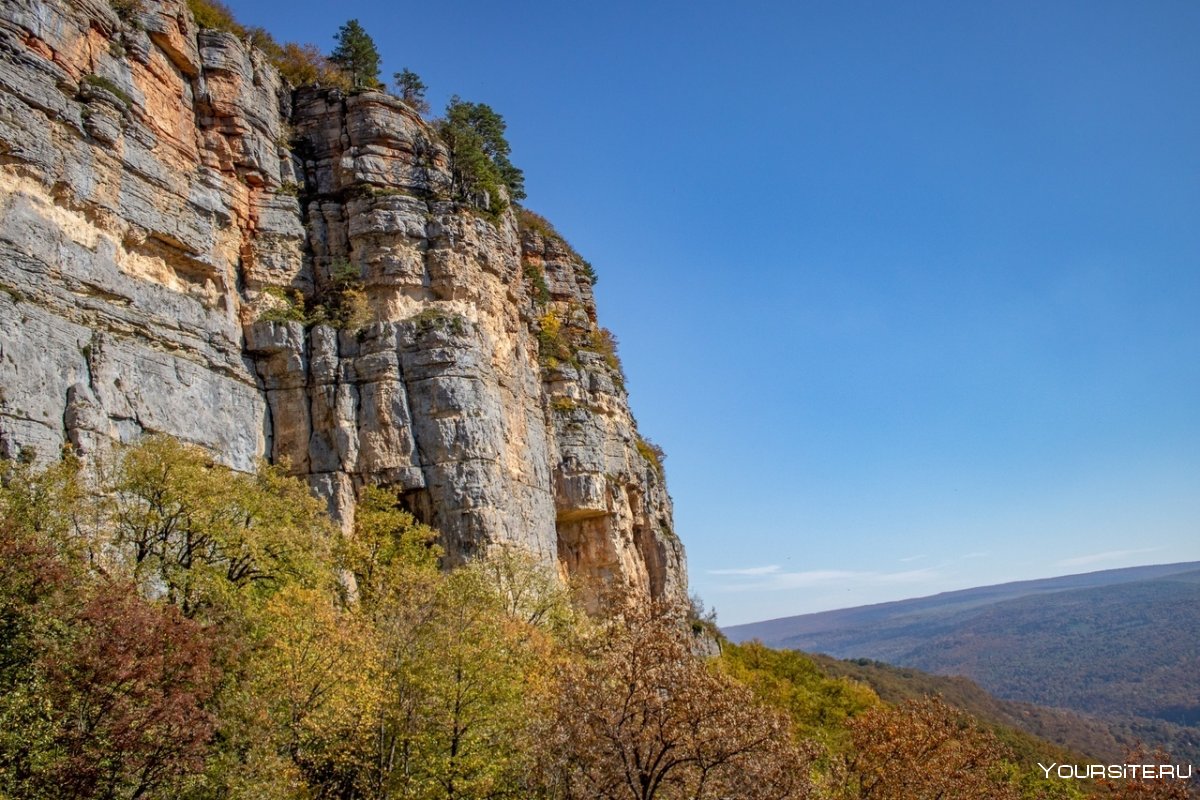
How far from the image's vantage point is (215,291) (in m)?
37.9

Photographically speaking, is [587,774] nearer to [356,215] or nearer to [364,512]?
[364,512]

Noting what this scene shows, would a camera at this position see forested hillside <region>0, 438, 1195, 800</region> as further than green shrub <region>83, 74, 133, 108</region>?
No

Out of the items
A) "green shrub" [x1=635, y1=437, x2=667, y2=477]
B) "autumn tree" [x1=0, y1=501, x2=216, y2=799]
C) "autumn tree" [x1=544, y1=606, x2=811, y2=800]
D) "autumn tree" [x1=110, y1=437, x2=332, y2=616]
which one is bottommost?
"autumn tree" [x1=544, y1=606, x2=811, y2=800]

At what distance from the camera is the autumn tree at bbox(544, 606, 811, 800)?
691 inches

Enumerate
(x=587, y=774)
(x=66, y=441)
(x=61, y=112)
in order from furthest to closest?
(x=61, y=112), (x=66, y=441), (x=587, y=774)

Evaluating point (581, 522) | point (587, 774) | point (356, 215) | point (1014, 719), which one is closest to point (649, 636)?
point (587, 774)

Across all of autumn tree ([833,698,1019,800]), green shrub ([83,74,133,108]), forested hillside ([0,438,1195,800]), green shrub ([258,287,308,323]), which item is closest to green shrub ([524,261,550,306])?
green shrub ([258,287,308,323])

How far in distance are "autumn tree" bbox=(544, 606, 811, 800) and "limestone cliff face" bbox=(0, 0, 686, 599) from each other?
1246cm

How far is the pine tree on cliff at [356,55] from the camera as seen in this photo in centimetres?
5078

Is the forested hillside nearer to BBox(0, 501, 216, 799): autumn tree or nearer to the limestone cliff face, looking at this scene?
BBox(0, 501, 216, 799): autumn tree

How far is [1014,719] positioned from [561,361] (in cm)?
12504

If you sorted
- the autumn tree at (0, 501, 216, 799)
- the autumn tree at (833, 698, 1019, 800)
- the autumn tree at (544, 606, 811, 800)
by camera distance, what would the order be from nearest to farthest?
the autumn tree at (0, 501, 216, 799) → the autumn tree at (544, 606, 811, 800) → the autumn tree at (833, 698, 1019, 800)

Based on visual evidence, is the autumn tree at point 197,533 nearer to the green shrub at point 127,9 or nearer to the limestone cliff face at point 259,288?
the limestone cliff face at point 259,288

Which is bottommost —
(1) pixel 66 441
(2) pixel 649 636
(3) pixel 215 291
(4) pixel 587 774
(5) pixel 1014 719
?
(5) pixel 1014 719
